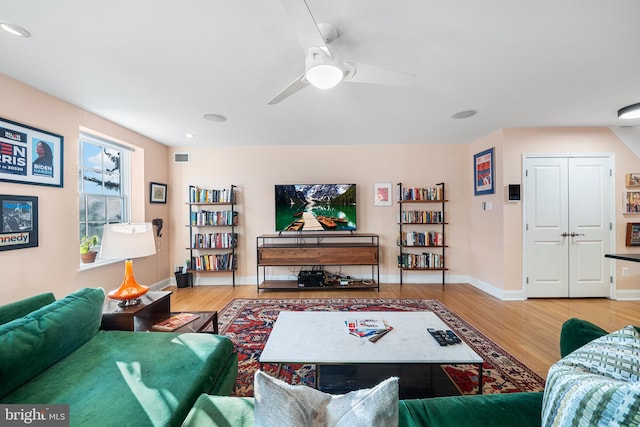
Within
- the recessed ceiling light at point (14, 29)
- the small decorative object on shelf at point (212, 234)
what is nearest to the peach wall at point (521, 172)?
the small decorative object on shelf at point (212, 234)

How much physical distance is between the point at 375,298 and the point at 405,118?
7.78ft

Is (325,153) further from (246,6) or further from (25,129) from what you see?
(25,129)

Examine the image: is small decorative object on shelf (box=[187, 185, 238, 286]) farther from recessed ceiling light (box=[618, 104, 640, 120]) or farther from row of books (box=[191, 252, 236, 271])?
recessed ceiling light (box=[618, 104, 640, 120])

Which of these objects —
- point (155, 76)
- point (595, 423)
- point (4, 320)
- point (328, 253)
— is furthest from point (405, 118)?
point (4, 320)

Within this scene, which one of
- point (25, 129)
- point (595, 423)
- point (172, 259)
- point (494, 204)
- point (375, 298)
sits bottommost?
point (375, 298)

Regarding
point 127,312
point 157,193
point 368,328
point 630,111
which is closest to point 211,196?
point 157,193

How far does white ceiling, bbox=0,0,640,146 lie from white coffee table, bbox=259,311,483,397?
1949 millimetres

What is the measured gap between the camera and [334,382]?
156 centimetres

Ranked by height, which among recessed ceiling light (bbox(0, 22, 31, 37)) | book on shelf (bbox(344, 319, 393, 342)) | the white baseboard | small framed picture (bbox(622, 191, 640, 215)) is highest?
recessed ceiling light (bbox(0, 22, 31, 37))

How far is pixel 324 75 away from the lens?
1469 mm

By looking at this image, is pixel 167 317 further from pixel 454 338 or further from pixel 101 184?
pixel 101 184

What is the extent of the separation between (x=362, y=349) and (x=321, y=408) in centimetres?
96

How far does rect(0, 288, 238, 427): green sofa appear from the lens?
979mm

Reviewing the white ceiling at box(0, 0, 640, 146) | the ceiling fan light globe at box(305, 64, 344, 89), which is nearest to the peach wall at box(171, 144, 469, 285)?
the white ceiling at box(0, 0, 640, 146)
